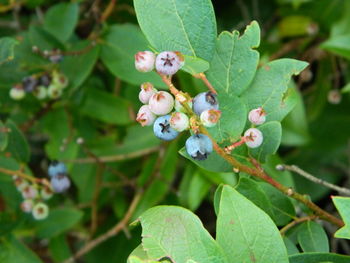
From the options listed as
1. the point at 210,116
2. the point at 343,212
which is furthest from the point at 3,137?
the point at 343,212

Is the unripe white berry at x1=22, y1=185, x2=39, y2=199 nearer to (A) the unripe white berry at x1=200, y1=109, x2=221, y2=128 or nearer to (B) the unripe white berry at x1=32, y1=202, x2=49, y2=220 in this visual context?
(B) the unripe white berry at x1=32, y1=202, x2=49, y2=220

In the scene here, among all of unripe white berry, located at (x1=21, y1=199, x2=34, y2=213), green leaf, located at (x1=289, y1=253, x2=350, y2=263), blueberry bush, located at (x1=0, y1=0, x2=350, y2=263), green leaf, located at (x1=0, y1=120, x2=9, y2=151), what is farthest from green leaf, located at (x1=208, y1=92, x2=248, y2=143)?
unripe white berry, located at (x1=21, y1=199, x2=34, y2=213)

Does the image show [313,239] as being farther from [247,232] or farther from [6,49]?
[6,49]

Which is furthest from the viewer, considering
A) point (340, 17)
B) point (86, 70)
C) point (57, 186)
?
point (340, 17)

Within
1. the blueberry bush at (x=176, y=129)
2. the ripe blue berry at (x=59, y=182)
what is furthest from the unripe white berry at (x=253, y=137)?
the ripe blue berry at (x=59, y=182)

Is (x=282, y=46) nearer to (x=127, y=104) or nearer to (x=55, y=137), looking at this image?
(x=127, y=104)

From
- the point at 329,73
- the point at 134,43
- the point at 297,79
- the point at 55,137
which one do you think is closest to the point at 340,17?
the point at 329,73

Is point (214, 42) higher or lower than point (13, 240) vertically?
higher
